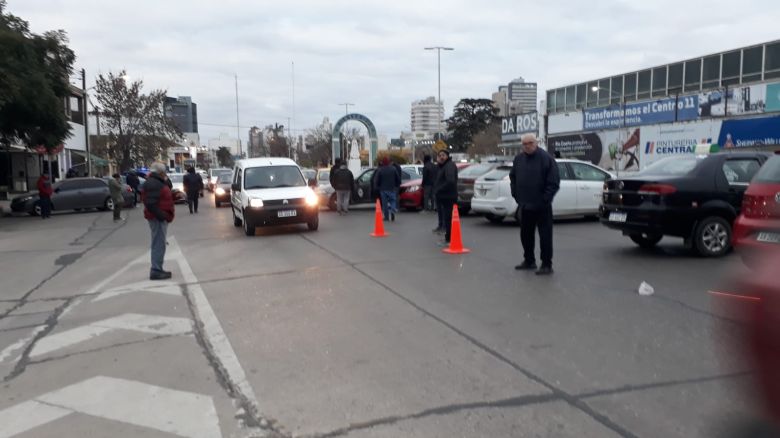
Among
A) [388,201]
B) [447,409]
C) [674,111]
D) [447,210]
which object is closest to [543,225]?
[447,210]

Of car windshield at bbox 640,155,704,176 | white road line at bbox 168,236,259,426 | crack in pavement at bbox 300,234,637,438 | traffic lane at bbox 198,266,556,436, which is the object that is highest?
car windshield at bbox 640,155,704,176

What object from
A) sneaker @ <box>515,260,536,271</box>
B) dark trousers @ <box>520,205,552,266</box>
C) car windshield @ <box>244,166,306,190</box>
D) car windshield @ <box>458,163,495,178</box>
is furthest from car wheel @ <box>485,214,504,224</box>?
dark trousers @ <box>520,205,552,266</box>

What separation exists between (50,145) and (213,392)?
2187 centimetres

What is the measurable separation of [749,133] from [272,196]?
31622 mm

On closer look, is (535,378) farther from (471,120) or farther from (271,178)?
(471,120)

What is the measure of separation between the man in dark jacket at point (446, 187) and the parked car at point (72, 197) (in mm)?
16867

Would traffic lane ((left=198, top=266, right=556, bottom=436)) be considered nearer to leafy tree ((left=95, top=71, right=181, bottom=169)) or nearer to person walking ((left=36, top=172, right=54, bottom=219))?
person walking ((left=36, top=172, right=54, bottom=219))

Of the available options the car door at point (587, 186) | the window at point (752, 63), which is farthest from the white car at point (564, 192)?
the window at point (752, 63)

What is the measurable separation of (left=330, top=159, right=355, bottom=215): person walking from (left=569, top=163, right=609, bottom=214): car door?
22.4ft

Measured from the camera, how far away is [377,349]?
533cm

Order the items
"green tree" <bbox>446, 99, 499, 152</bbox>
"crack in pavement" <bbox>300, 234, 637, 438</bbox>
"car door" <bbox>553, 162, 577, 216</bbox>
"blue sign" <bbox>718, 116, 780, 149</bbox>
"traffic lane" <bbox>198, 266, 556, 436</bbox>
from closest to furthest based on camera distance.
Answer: "crack in pavement" <bbox>300, 234, 637, 438</bbox>
"traffic lane" <bbox>198, 266, 556, 436</bbox>
"car door" <bbox>553, 162, 577, 216</bbox>
"blue sign" <bbox>718, 116, 780, 149</bbox>
"green tree" <bbox>446, 99, 499, 152</bbox>

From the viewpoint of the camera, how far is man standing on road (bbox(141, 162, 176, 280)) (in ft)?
29.2

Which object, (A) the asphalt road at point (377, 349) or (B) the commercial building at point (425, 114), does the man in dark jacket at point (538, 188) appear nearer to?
(A) the asphalt road at point (377, 349)

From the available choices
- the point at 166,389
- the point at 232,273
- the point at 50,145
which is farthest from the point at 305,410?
the point at 50,145
